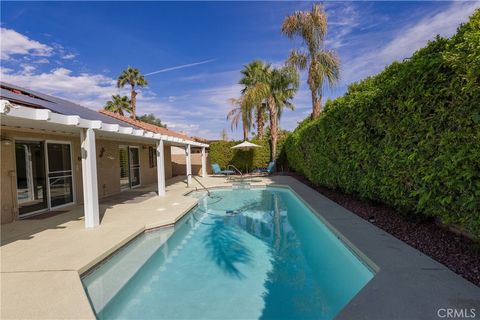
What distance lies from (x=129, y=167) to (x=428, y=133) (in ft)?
47.3

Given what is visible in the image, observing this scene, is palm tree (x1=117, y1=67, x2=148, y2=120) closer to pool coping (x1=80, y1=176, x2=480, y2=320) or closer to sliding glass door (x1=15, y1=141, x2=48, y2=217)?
sliding glass door (x1=15, y1=141, x2=48, y2=217)

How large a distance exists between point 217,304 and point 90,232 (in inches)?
162

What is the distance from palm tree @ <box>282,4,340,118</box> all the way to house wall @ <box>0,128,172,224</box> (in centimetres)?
1135

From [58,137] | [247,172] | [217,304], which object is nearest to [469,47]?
[217,304]

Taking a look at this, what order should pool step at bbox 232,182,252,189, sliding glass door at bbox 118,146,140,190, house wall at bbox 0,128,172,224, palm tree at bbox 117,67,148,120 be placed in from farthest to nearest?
1. palm tree at bbox 117,67,148,120
2. pool step at bbox 232,182,252,189
3. sliding glass door at bbox 118,146,140,190
4. house wall at bbox 0,128,172,224

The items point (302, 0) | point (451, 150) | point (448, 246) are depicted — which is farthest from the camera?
point (302, 0)

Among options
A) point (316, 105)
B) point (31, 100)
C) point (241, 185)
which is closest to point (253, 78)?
point (316, 105)

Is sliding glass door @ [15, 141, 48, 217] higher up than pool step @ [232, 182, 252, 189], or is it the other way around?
sliding glass door @ [15, 141, 48, 217]

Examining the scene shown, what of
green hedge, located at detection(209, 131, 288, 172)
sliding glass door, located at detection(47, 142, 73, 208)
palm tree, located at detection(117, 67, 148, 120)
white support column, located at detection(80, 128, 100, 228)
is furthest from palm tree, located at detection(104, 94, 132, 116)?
white support column, located at detection(80, 128, 100, 228)

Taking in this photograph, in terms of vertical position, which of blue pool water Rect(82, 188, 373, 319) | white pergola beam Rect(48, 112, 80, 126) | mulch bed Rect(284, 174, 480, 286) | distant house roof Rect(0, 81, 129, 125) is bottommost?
blue pool water Rect(82, 188, 373, 319)

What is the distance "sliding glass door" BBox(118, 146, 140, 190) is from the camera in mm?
14164

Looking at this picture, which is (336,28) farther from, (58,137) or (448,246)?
(58,137)

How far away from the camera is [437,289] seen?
328 cm

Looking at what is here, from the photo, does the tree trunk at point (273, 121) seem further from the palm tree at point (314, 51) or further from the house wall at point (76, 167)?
the house wall at point (76, 167)
